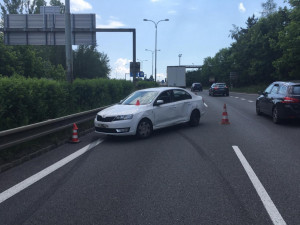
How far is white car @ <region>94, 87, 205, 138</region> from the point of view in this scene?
905cm

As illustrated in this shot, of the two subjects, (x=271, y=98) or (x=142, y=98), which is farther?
(x=271, y=98)

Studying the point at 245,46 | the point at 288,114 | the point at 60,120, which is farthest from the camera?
the point at 245,46

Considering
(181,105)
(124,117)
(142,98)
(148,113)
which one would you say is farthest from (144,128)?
(181,105)

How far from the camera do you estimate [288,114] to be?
1129 cm

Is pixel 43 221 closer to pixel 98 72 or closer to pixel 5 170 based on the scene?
pixel 5 170

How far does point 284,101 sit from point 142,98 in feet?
16.3

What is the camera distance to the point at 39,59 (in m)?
47.2

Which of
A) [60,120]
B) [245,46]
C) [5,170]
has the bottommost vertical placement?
[5,170]

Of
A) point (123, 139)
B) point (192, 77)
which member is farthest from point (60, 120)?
point (192, 77)

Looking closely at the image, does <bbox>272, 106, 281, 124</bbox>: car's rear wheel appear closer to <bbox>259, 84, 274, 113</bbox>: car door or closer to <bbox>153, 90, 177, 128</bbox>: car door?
<bbox>259, 84, 274, 113</bbox>: car door

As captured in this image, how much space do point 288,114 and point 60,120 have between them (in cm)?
755

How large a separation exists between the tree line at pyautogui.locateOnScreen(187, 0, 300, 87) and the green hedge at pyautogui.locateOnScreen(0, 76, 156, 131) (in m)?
28.9

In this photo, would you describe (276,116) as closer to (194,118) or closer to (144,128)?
(194,118)

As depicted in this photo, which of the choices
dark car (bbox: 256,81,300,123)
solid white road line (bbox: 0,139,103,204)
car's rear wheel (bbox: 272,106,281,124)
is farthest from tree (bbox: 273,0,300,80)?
solid white road line (bbox: 0,139,103,204)
